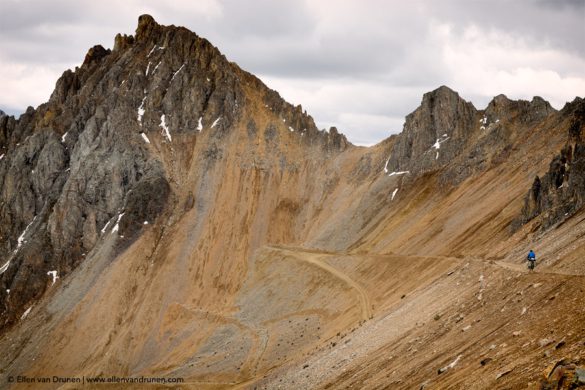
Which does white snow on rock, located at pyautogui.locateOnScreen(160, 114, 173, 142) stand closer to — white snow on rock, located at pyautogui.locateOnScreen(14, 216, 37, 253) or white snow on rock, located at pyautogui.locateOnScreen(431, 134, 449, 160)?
white snow on rock, located at pyautogui.locateOnScreen(14, 216, 37, 253)

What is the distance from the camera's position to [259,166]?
13350 cm

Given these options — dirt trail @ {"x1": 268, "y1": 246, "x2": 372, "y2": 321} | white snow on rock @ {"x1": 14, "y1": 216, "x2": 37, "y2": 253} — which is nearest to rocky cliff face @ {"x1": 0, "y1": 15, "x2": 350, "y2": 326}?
white snow on rock @ {"x1": 14, "y1": 216, "x2": 37, "y2": 253}

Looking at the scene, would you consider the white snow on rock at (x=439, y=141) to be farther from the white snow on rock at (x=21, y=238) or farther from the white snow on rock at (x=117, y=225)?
the white snow on rock at (x=21, y=238)

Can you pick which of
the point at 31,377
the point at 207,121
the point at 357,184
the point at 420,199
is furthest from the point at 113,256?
the point at 420,199

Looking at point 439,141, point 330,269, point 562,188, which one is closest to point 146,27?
point 439,141

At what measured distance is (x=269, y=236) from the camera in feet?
395

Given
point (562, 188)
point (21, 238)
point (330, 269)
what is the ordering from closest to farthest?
point (562, 188), point (330, 269), point (21, 238)

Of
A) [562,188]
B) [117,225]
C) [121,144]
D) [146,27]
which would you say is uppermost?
[146,27]

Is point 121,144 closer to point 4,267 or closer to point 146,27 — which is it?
point 4,267

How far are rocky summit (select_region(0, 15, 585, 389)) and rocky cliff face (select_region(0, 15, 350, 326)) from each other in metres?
0.44

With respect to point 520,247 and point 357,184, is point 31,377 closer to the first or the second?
point 357,184

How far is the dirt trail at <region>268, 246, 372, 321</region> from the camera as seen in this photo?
6398 centimetres

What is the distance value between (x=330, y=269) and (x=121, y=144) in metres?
68.6

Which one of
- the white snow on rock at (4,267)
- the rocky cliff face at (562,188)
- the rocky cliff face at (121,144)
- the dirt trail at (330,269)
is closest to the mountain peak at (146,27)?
the rocky cliff face at (121,144)
